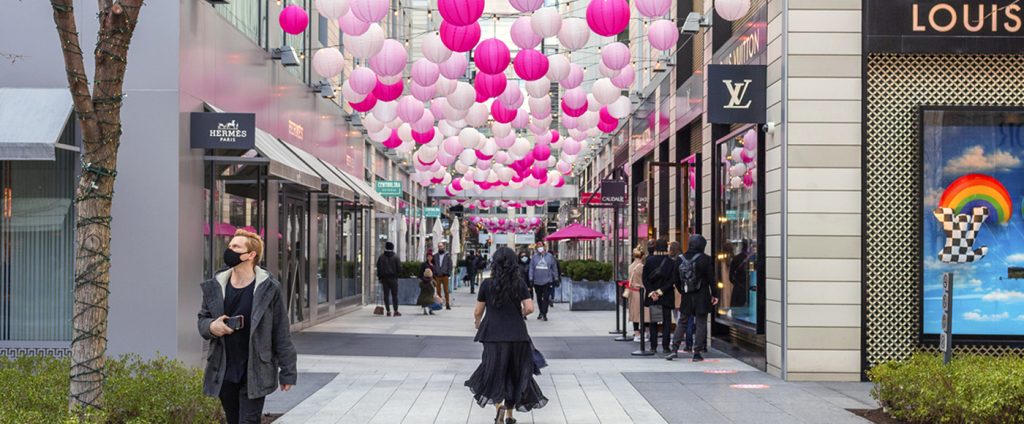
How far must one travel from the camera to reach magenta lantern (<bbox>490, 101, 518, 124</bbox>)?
66.1 feet

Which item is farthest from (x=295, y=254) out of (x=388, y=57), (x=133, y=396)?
(x=133, y=396)

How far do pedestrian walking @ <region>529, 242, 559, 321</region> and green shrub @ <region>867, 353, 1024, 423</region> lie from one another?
1531cm

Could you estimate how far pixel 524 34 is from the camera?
601 inches

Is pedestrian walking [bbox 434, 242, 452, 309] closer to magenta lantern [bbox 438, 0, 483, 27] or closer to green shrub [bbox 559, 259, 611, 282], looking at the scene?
green shrub [bbox 559, 259, 611, 282]

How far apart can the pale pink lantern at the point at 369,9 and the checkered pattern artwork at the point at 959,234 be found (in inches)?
284

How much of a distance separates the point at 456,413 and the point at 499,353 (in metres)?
0.99

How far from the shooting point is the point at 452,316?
26.5 m

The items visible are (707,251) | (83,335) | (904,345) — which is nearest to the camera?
(83,335)

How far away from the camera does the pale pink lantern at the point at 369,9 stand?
1369 centimetres

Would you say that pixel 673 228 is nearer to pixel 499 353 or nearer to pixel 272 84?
pixel 272 84

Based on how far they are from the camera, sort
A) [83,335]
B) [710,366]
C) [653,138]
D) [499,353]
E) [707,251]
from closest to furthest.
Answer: [83,335] → [499,353] → [710,366] → [707,251] → [653,138]

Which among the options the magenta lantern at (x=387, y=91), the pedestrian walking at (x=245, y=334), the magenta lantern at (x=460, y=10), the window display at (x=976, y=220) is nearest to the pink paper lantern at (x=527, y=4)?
the magenta lantern at (x=460, y=10)

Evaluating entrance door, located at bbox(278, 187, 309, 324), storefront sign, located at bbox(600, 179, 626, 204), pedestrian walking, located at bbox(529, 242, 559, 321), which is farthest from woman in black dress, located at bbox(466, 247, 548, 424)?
storefront sign, located at bbox(600, 179, 626, 204)

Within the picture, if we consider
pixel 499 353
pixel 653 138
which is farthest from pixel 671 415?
pixel 653 138
